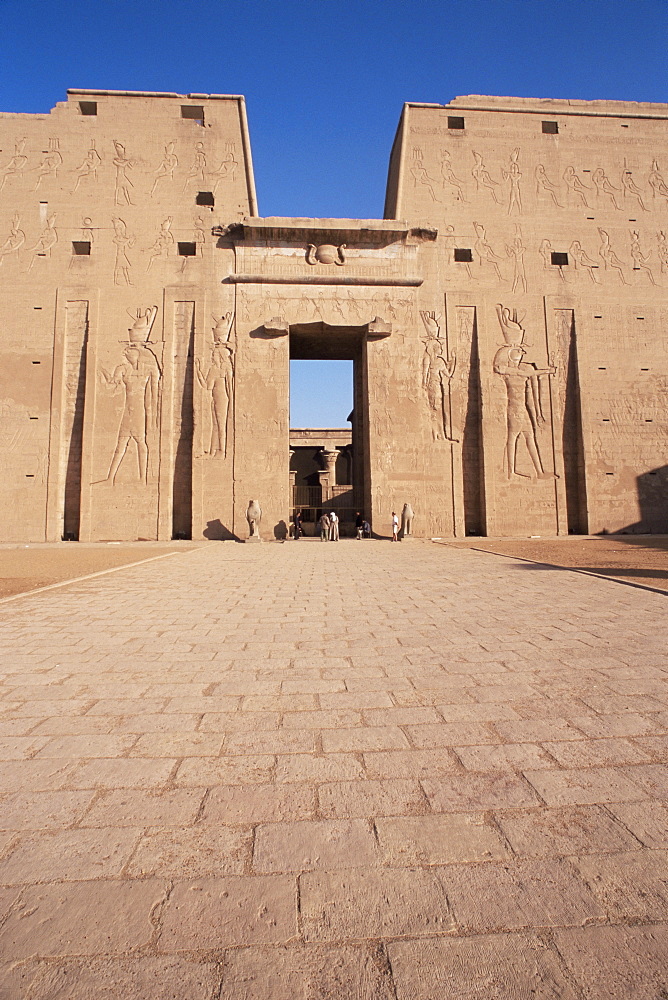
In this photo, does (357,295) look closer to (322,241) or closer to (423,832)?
(322,241)

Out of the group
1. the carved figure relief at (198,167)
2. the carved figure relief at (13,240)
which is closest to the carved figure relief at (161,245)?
the carved figure relief at (198,167)

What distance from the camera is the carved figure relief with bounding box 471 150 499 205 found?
19031mm

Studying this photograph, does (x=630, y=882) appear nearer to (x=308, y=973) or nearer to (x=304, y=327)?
(x=308, y=973)

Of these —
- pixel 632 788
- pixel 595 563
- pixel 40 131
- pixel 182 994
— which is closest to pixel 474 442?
pixel 595 563

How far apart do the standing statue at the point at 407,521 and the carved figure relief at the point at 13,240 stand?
677 inches

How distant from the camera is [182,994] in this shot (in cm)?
106

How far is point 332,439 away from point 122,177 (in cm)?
1581

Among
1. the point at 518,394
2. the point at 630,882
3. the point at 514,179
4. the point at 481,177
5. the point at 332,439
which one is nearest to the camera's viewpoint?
the point at 630,882

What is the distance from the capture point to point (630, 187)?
19719 mm

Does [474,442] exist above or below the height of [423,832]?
above

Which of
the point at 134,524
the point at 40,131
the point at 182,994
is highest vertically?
the point at 40,131

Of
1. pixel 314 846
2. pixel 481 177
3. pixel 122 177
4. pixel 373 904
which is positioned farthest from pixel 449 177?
pixel 373 904

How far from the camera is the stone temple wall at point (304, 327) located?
17.3 metres

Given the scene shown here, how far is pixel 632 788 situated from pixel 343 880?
1194 millimetres
